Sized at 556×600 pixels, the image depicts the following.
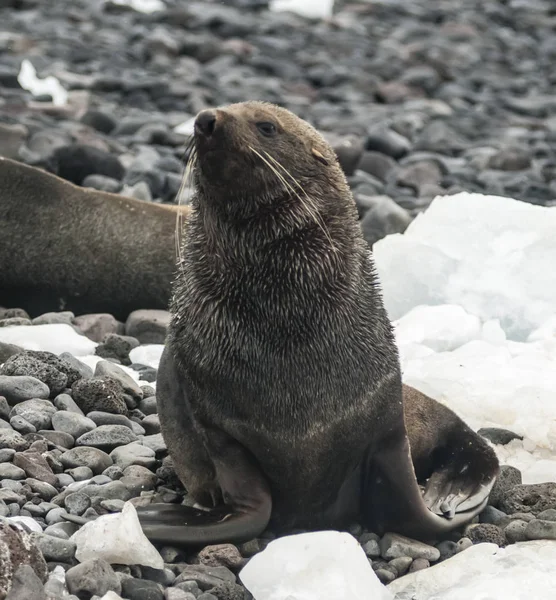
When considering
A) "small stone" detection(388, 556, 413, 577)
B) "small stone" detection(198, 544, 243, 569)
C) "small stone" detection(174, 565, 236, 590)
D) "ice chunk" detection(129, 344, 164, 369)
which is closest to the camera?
"small stone" detection(174, 565, 236, 590)

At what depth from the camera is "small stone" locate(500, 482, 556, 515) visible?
5770mm

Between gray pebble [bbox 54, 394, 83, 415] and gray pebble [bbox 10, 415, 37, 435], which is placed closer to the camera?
gray pebble [bbox 10, 415, 37, 435]

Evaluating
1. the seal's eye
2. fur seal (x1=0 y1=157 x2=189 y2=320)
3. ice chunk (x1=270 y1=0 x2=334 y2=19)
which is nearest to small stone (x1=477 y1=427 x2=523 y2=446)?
the seal's eye

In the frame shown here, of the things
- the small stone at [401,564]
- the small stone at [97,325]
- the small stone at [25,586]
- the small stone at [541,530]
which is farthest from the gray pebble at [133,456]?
the small stone at [97,325]

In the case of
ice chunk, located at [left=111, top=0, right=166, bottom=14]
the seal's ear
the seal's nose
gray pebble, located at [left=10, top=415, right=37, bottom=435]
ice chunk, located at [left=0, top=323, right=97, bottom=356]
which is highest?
the seal's nose

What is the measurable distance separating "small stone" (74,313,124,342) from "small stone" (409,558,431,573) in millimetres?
3347

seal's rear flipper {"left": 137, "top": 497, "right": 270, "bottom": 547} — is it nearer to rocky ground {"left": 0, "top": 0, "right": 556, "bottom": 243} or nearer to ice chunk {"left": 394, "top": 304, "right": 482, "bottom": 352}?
ice chunk {"left": 394, "top": 304, "right": 482, "bottom": 352}

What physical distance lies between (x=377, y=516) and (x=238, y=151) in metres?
1.65

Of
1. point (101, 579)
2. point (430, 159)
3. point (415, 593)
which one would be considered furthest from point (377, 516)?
point (430, 159)

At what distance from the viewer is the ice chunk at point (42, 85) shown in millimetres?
15117

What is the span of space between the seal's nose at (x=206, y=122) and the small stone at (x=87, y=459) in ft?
4.97

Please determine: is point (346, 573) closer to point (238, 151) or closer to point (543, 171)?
point (238, 151)

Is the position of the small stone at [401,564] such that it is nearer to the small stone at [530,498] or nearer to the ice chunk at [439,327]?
the small stone at [530,498]

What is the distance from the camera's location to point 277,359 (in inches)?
207
